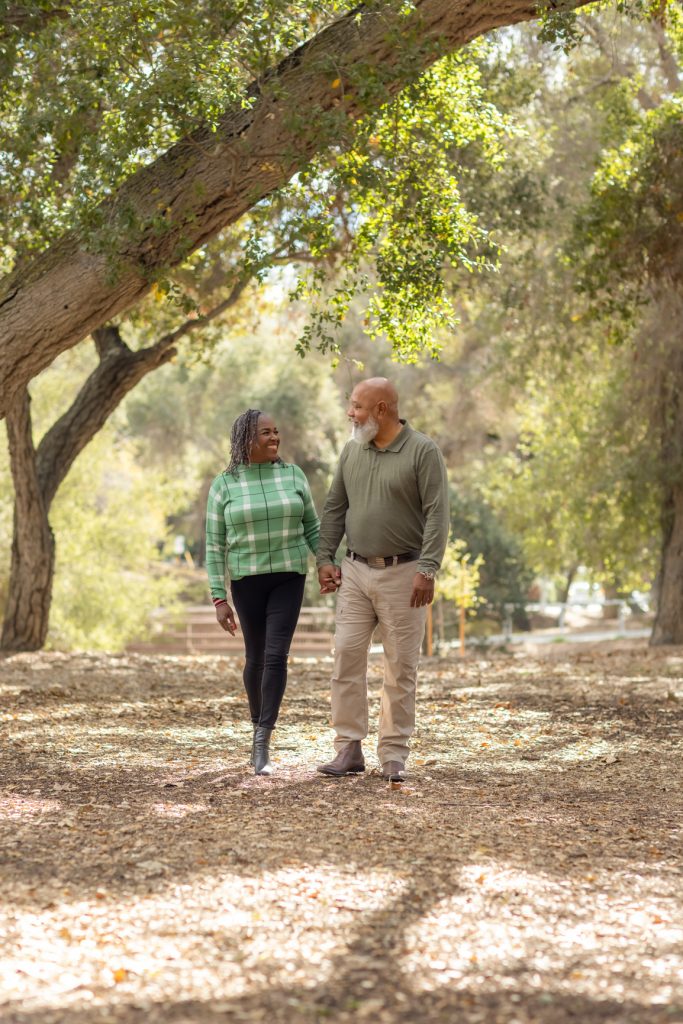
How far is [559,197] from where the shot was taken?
1447 centimetres

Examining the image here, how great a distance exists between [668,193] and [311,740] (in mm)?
7199

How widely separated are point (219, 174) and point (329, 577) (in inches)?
105

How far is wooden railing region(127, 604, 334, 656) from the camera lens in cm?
2697

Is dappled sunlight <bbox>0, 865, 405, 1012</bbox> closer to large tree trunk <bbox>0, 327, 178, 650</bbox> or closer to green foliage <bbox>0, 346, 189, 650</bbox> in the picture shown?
large tree trunk <bbox>0, 327, 178, 650</bbox>

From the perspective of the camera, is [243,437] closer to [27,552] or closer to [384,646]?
[384,646]

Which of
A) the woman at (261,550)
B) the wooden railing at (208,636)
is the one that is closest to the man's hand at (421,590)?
the woman at (261,550)

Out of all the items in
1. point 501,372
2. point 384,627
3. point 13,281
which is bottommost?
point 384,627

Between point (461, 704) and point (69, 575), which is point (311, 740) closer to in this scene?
point (461, 704)

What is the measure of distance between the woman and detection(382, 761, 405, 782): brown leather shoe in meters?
0.60

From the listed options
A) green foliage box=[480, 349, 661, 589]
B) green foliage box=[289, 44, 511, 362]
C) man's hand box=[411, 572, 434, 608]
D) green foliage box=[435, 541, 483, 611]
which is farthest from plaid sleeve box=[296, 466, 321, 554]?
green foliage box=[435, 541, 483, 611]

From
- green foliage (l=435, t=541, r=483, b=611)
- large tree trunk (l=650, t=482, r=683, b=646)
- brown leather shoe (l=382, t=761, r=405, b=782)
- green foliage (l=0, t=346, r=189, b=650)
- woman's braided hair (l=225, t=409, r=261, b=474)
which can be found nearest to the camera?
brown leather shoe (l=382, t=761, r=405, b=782)

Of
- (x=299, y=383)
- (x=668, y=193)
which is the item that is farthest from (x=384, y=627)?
(x=299, y=383)

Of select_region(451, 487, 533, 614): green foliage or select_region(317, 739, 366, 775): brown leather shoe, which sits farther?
select_region(451, 487, 533, 614): green foliage

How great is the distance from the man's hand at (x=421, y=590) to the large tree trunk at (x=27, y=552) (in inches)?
301
